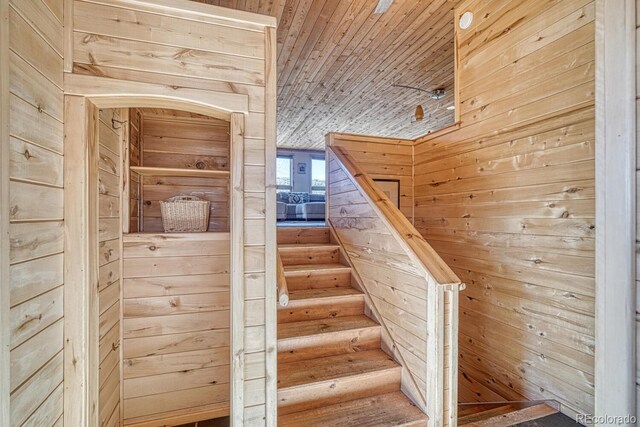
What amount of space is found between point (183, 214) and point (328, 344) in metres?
1.46

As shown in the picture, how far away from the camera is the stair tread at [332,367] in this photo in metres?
1.91

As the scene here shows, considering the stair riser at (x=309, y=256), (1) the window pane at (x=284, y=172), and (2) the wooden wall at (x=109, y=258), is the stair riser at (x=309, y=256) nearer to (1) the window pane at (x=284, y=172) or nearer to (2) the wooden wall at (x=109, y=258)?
(2) the wooden wall at (x=109, y=258)

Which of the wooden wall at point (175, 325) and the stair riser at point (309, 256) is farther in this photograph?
the stair riser at point (309, 256)

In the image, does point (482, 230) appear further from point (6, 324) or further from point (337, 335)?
point (6, 324)

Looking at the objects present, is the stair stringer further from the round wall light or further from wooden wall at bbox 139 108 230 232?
the round wall light

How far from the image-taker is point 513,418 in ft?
5.98

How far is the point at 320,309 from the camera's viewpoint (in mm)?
2434

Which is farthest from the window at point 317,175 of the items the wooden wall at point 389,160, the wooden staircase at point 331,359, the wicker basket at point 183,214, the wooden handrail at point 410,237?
the wicker basket at point 183,214

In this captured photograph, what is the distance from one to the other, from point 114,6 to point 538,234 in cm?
273

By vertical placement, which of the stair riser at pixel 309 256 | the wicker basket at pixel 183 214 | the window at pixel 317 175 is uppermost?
the window at pixel 317 175

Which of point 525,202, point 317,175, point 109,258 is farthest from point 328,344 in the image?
point 317,175

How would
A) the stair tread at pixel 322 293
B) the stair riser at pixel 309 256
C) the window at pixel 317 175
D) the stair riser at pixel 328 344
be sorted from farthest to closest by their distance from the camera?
the window at pixel 317 175, the stair riser at pixel 309 256, the stair tread at pixel 322 293, the stair riser at pixel 328 344

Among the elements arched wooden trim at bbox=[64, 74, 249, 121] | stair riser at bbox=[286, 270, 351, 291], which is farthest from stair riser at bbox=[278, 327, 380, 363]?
arched wooden trim at bbox=[64, 74, 249, 121]

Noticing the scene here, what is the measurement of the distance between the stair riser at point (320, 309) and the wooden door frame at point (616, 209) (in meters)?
1.91
